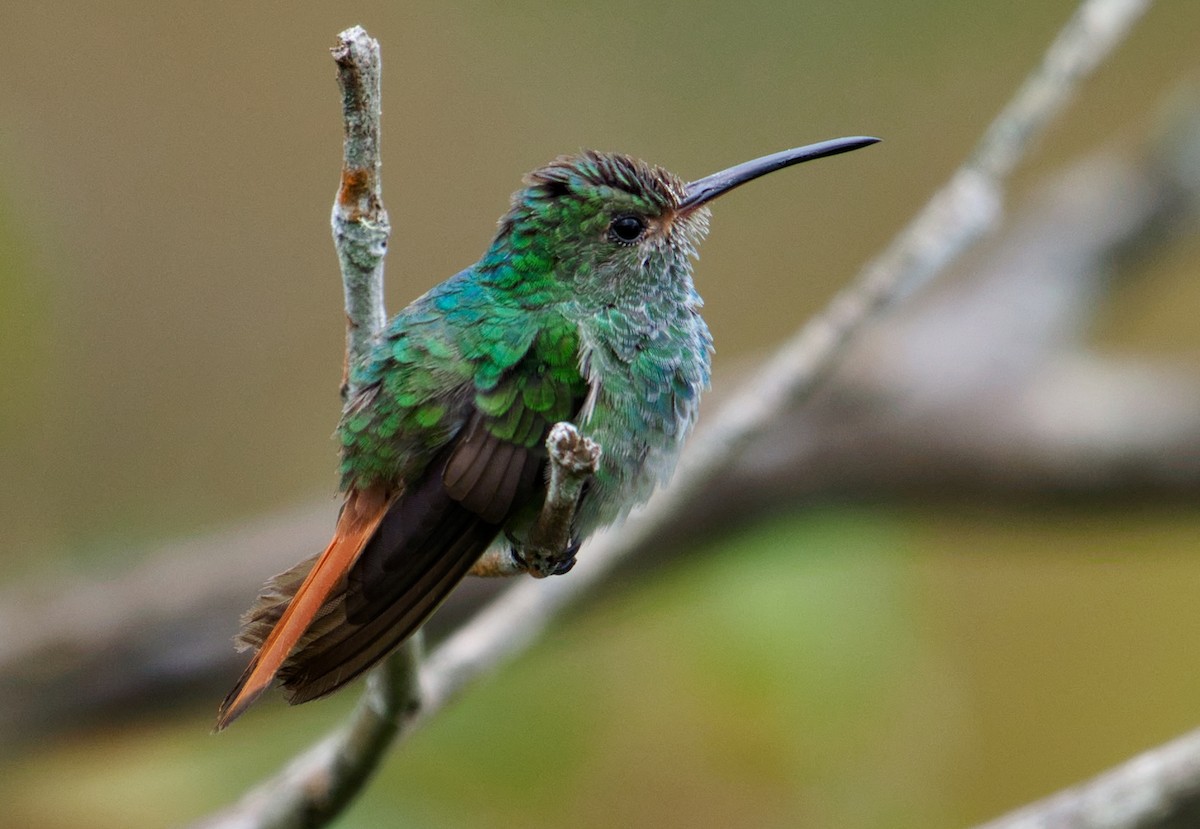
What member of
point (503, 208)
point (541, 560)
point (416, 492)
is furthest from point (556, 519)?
point (503, 208)

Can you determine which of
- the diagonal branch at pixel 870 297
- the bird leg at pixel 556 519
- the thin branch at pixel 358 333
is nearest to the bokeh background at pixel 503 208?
the diagonal branch at pixel 870 297

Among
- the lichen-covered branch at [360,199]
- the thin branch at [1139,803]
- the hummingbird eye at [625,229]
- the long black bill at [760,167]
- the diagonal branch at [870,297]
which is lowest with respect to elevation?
the thin branch at [1139,803]

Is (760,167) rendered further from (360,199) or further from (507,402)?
(360,199)

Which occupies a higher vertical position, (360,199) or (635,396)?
(360,199)

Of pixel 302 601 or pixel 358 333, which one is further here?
pixel 358 333

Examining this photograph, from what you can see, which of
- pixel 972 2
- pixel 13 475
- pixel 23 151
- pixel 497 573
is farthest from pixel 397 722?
pixel 972 2

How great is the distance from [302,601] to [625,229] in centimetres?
91

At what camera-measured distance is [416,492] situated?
189 cm

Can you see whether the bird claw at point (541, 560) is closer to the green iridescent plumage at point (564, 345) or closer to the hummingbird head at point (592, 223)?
the green iridescent plumage at point (564, 345)

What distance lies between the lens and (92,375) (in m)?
5.34

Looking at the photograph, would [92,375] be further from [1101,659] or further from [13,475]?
[1101,659]

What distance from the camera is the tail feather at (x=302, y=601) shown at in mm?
1552

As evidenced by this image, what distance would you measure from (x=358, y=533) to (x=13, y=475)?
3.37 meters

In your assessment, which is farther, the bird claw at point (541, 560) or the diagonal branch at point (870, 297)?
the diagonal branch at point (870, 297)
